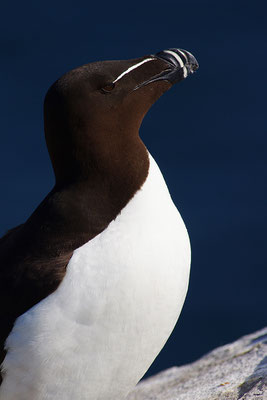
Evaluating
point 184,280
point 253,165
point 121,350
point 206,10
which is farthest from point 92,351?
point 206,10

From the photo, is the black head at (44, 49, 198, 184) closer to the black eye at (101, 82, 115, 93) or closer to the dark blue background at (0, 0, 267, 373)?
the black eye at (101, 82, 115, 93)

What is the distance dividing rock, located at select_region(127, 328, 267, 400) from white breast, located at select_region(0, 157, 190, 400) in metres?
0.63

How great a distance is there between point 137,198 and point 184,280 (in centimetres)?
50

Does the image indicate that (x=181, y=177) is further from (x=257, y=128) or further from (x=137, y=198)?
(x=137, y=198)

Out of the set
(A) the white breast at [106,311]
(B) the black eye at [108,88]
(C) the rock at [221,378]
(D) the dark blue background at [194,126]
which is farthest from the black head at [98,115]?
(D) the dark blue background at [194,126]

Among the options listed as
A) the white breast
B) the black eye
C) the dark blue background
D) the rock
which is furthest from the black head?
the dark blue background

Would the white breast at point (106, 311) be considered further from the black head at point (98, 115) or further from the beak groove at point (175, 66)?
the beak groove at point (175, 66)

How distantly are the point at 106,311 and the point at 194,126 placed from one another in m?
5.79

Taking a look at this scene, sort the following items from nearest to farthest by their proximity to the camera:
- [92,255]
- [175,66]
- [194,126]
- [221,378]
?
[92,255] → [175,66] → [221,378] → [194,126]

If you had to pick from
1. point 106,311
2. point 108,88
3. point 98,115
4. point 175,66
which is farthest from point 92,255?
point 175,66

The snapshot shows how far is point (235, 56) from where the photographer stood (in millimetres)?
9750

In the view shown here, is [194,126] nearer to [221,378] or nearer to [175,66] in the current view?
[221,378]

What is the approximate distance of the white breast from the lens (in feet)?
13.0

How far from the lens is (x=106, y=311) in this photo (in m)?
3.98
